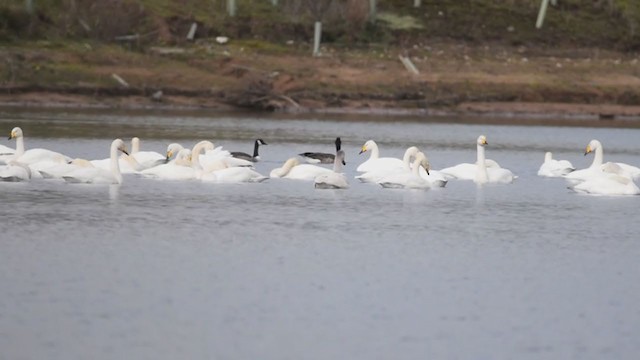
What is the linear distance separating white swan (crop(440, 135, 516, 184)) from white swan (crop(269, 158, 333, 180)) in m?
2.99

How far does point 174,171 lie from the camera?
27609 millimetres

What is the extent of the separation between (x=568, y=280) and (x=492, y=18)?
54.8 m

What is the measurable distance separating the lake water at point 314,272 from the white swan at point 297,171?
395 mm

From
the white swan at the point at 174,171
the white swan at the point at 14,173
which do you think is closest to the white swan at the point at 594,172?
the white swan at the point at 174,171

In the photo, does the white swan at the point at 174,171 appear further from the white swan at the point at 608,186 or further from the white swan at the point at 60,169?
the white swan at the point at 608,186

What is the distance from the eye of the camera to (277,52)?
6050 cm

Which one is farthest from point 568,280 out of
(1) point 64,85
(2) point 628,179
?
(1) point 64,85

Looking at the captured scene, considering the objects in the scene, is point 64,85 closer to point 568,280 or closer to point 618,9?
point 618,9

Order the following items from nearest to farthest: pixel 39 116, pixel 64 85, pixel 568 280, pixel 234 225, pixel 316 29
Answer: pixel 568 280, pixel 234 225, pixel 39 116, pixel 64 85, pixel 316 29

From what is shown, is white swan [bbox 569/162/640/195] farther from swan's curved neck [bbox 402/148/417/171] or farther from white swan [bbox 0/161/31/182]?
white swan [bbox 0/161/31/182]

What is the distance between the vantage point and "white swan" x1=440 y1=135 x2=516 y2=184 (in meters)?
28.7

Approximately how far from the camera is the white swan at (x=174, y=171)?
27.5m

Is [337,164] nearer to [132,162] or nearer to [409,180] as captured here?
[409,180]

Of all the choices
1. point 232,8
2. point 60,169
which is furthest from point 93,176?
point 232,8
